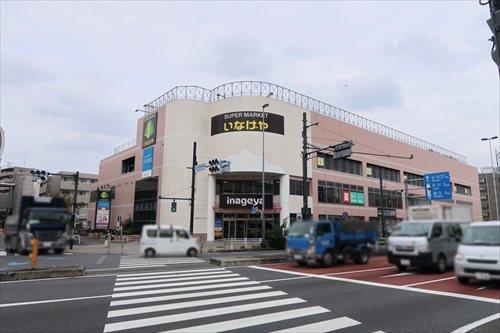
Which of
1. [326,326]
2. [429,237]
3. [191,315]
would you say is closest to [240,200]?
[429,237]

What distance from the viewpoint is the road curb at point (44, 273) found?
79.7 ft

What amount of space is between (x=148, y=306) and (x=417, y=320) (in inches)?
441

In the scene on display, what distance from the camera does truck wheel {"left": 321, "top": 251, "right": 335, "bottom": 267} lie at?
3.30 meters

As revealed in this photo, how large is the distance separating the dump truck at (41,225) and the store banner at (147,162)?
1989 mm

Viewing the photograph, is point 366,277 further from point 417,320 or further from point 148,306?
point 148,306

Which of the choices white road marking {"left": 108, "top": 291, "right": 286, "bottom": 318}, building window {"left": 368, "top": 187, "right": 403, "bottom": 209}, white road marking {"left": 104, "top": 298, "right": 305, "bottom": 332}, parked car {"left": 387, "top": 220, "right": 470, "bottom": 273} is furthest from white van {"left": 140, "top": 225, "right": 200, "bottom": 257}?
white road marking {"left": 108, "top": 291, "right": 286, "bottom": 318}

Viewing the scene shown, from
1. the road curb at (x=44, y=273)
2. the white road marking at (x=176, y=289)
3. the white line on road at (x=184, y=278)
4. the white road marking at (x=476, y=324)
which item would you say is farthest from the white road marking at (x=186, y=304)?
the road curb at (x=44, y=273)

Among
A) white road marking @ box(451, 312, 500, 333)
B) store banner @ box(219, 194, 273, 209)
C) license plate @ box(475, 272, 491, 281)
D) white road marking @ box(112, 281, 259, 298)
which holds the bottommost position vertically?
white road marking @ box(112, 281, 259, 298)

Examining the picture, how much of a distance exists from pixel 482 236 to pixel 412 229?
0.63m

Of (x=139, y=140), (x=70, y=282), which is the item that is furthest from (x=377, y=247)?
(x=70, y=282)

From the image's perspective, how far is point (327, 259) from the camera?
3324 mm

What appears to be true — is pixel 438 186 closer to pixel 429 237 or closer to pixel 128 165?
pixel 429 237

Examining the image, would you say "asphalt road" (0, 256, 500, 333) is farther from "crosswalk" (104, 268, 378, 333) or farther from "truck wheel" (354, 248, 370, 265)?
"truck wheel" (354, 248, 370, 265)

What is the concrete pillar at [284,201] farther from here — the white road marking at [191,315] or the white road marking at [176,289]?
the white road marking at [176,289]
